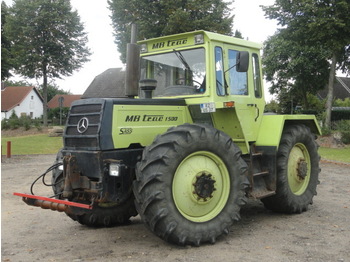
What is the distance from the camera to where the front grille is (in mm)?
5277

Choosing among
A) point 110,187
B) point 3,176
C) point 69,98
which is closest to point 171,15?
point 3,176

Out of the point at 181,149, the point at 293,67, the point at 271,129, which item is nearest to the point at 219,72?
the point at 271,129

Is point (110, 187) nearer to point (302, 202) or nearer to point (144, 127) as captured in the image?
point (144, 127)

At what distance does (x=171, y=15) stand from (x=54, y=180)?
22327 mm

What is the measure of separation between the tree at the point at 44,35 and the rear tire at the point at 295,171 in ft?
116

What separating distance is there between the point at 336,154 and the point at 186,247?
49.5ft

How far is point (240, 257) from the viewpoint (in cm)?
479

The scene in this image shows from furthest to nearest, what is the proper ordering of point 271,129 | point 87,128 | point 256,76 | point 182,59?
point 256,76 < point 271,129 < point 182,59 < point 87,128

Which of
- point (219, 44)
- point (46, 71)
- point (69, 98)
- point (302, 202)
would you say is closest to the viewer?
point (219, 44)

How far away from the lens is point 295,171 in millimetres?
7137

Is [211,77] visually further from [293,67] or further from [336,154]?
[293,67]

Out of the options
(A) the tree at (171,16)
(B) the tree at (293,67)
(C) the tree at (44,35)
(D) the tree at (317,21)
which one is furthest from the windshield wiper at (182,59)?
(C) the tree at (44,35)

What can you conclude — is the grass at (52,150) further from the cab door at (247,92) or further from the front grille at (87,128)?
the front grille at (87,128)

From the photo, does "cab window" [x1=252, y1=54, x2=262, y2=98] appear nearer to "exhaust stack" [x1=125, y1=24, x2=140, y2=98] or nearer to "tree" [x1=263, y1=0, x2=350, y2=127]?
"exhaust stack" [x1=125, y1=24, x2=140, y2=98]
